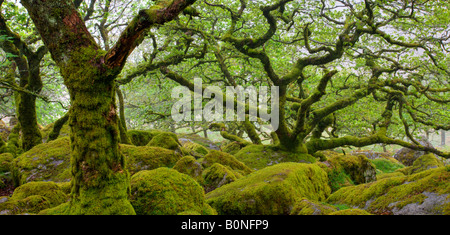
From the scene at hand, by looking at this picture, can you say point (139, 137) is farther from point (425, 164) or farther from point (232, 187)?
point (425, 164)

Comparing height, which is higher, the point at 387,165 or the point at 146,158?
the point at 146,158

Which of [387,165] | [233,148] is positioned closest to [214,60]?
[233,148]

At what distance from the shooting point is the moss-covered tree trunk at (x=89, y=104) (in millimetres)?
4387

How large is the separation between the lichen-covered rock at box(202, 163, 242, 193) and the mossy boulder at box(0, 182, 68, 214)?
12.5ft

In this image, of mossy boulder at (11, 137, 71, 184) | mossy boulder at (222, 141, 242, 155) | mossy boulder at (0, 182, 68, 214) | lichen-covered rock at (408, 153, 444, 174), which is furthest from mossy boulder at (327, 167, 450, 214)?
mossy boulder at (222, 141, 242, 155)

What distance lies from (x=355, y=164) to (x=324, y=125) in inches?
196

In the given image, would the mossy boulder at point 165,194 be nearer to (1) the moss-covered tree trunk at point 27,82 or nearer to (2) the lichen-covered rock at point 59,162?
(2) the lichen-covered rock at point 59,162

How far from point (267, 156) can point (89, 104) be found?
1094cm

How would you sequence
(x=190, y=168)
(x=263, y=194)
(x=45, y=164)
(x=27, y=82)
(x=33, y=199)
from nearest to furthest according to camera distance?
(x=33, y=199) < (x=263, y=194) < (x=190, y=168) < (x=45, y=164) < (x=27, y=82)

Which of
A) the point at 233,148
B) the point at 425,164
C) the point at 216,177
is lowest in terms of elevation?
the point at 425,164

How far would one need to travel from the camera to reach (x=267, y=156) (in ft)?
46.9
